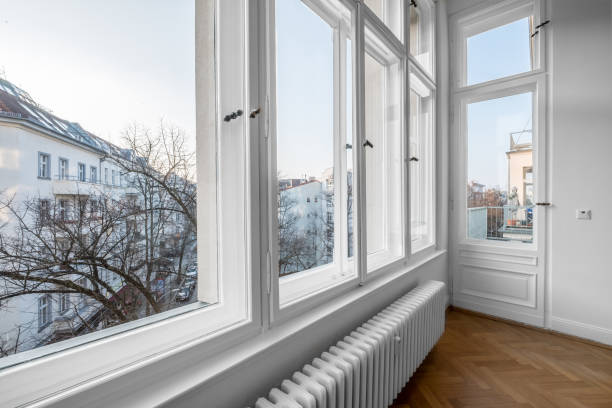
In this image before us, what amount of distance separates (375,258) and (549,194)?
6.70 ft

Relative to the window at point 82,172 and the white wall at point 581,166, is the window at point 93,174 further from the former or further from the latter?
the white wall at point 581,166

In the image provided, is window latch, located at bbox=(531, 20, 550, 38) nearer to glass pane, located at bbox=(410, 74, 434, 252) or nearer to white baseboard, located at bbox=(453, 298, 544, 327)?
glass pane, located at bbox=(410, 74, 434, 252)

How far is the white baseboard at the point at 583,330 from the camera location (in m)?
2.52

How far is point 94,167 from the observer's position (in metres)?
0.78

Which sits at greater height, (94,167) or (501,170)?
(501,170)

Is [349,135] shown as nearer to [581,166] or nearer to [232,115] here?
[232,115]

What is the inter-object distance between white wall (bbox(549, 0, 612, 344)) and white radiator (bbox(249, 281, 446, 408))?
1.61 meters

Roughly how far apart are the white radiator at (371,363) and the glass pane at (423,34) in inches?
93.8

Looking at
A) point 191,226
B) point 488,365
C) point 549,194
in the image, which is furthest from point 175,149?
point 549,194

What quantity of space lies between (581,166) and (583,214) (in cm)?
44

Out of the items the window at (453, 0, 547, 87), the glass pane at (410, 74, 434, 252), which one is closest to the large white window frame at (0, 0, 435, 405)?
the glass pane at (410, 74, 434, 252)

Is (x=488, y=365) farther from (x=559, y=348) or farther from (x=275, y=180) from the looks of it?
(x=275, y=180)

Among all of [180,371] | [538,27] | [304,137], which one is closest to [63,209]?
[180,371]

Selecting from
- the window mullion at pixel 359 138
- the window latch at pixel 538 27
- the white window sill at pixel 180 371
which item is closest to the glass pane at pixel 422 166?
the window latch at pixel 538 27
